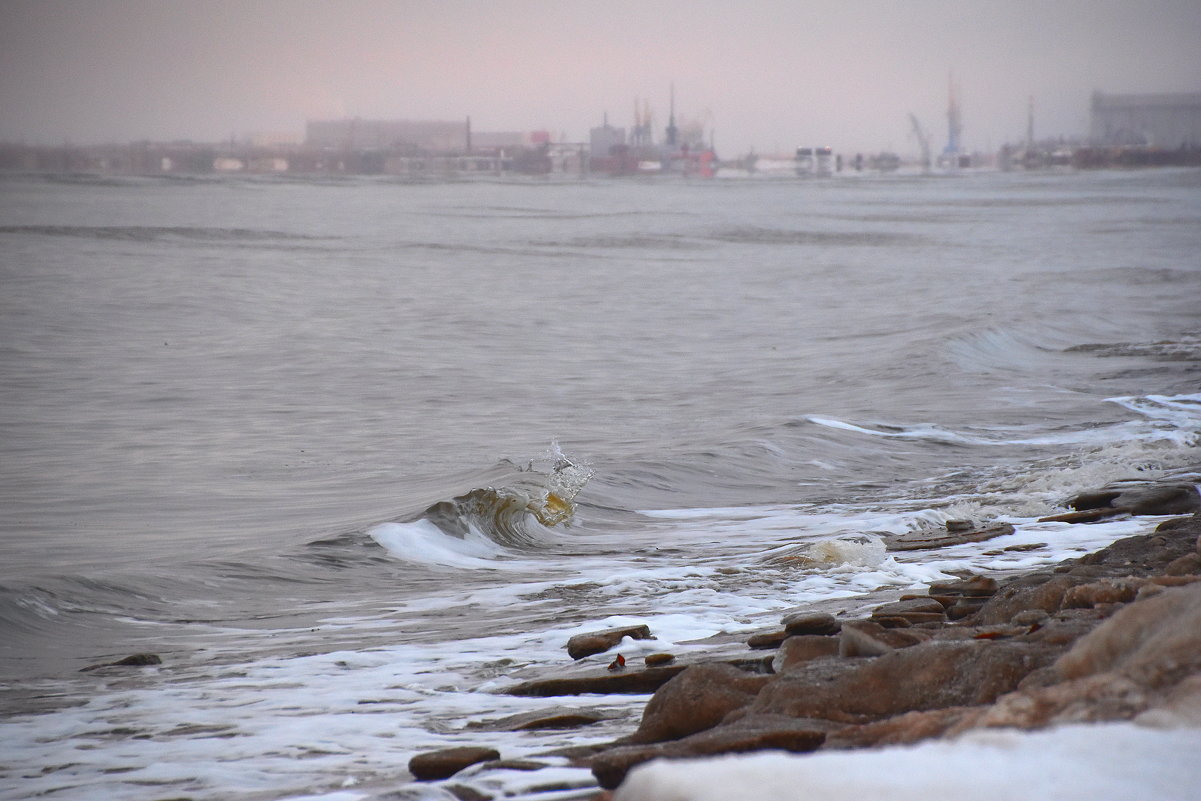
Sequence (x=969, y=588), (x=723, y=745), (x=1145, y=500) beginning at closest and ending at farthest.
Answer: (x=723, y=745), (x=969, y=588), (x=1145, y=500)

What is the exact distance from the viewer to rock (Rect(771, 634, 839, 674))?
337cm

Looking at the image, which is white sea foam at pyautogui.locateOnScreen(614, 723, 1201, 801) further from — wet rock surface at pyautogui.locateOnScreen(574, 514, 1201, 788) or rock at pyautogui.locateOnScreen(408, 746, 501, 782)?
rock at pyautogui.locateOnScreen(408, 746, 501, 782)

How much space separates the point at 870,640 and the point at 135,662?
3258 millimetres

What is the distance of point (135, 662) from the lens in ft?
16.4

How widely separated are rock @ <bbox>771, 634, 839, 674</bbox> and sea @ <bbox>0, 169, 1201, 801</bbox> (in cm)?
47

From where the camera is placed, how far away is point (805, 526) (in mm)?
7590

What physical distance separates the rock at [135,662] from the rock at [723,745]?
9.53ft

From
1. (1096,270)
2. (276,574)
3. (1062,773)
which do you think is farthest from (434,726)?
(1096,270)

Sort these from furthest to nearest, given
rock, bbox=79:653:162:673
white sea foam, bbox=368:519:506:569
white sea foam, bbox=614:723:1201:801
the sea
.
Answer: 1. white sea foam, bbox=368:519:506:569
2. rock, bbox=79:653:162:673
3. the sea
4. white sea foam, bbox=614:723:1201:801

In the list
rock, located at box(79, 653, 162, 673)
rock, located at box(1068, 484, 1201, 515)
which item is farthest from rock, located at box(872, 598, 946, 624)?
rock, located at box(79, 653, 162, 673)

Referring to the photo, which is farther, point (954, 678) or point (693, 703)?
point (693, 703)

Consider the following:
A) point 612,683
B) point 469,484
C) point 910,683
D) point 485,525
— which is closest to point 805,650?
point 910,683

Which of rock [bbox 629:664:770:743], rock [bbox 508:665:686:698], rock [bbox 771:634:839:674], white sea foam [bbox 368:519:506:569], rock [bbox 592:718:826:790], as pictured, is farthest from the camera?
white sea foam [bbox 368:519:506:569]

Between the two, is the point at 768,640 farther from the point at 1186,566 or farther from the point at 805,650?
the point at 1186,566
